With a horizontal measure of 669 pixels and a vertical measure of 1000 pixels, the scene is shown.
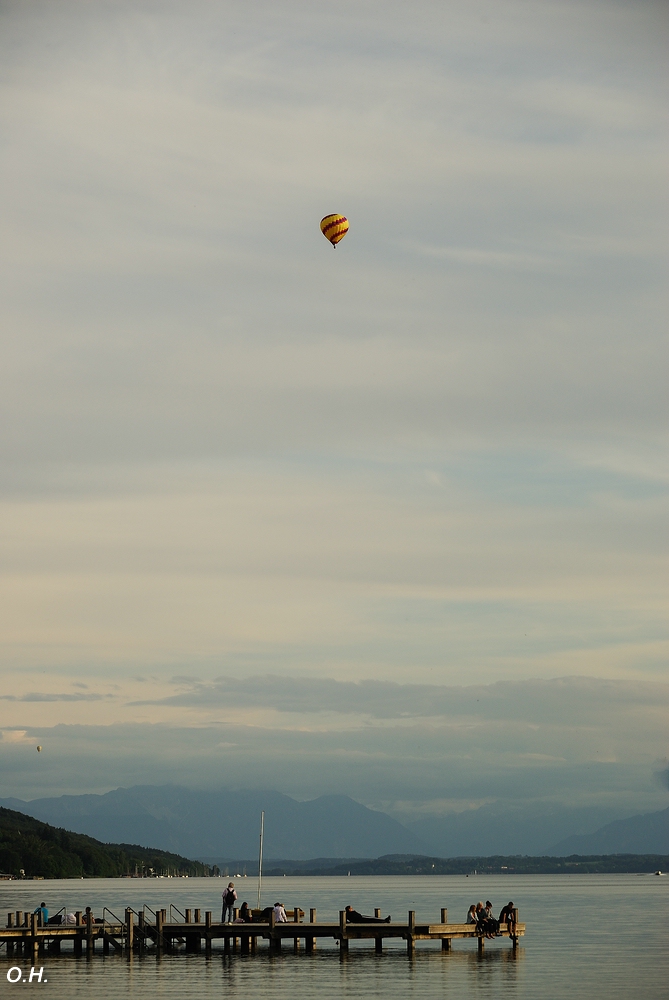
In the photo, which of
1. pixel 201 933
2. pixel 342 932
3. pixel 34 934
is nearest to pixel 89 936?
pixel 34 934

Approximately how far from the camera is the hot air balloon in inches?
3329

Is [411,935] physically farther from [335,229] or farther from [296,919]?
[335,229]

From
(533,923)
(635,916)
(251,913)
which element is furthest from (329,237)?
(635,916)

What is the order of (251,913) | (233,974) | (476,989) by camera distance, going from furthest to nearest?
1. (251,913)
2. (233,974)
3. (476,989)

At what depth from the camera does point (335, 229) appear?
8456cm

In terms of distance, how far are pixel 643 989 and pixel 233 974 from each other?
59.1 feet

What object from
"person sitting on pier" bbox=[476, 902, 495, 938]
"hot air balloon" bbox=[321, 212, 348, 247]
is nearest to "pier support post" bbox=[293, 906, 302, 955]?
"person sitting on pier" bbox=[476, 902, 495, 938]

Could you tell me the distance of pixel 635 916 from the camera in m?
128

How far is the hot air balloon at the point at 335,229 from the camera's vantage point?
8456 cm

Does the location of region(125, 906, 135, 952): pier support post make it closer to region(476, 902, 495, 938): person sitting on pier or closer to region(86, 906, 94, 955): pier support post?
region(86, 906, 94, 955): pier support post

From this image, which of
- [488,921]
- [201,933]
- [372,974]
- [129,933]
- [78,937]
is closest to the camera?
[372,974]

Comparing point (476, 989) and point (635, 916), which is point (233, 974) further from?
point (635, 916)

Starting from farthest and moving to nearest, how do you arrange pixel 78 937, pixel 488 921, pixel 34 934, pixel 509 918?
1. pixel 509 918
2. pixel 488 921
3. pixel 78 937
4. pixel 34 934

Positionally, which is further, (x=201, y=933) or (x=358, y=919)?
(x=358, y=919)
